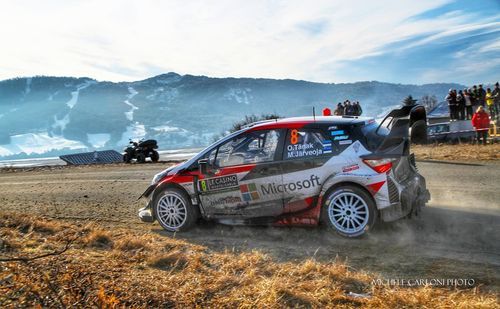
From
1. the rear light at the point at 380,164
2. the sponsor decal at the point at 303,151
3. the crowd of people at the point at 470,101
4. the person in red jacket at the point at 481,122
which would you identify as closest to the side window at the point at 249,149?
the sponsor decal at the point at 303,151

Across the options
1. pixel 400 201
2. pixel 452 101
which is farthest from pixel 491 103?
pixel 400 201

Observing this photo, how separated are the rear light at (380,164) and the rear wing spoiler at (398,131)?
9 centimetres

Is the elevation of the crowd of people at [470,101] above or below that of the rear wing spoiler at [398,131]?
above

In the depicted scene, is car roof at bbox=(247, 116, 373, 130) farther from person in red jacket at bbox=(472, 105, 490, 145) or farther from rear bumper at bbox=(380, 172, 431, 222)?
person in red jacket at bbox=(472, 105, 490, 145)

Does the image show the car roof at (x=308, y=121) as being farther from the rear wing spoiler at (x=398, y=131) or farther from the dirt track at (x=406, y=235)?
the dirt track at (x=406, y=235)

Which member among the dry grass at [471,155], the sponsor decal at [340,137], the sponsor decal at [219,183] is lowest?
the dry grass at [471,155]

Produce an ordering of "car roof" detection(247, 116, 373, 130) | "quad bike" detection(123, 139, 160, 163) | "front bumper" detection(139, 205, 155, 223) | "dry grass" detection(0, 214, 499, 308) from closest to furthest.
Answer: "dry grass" detection(0, 214, 499, 308) → "car roof" detection(247, 116, 373, 130) → "front bumper" detection(139, 205, 155, 223) → "quad bike" detection(123, 139, 160, 163)

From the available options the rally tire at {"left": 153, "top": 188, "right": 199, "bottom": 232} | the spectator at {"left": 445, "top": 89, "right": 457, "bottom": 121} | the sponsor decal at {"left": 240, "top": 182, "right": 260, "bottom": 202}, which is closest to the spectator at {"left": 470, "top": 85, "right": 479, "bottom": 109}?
the spectator at {"left": 445, "top": 89, "right": 457, "bottom": 121}

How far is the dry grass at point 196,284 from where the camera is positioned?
3.32 m

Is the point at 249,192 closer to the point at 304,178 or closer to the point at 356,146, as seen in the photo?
the point at 304,178

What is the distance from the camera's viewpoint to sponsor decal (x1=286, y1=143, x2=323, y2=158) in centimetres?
580

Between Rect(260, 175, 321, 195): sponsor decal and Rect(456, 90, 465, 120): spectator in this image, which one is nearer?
Rect(260, 175, 321, 195): sponsor decal

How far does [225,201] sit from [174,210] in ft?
3.21

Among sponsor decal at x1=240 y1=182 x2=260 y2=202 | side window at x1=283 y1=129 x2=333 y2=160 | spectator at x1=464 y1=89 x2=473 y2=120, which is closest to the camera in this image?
side window at x1=283 y1=129 x2=333 y2=160
